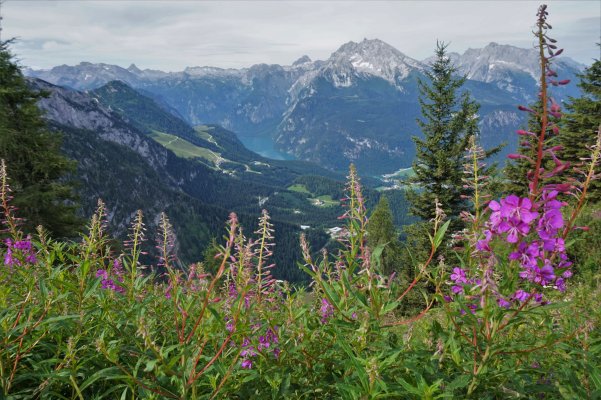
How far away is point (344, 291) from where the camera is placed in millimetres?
3096

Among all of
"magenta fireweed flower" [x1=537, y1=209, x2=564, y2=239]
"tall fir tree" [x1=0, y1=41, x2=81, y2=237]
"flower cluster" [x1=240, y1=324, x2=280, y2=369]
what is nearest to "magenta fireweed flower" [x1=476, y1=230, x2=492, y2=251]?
"magenta fireweed flower" [x1=537, y1=209, x2=564, y2=239]

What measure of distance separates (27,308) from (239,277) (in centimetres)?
226

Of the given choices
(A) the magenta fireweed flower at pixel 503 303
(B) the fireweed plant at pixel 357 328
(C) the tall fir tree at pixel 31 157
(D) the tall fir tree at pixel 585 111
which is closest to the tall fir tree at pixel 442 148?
(D) the tall fir tree at pixel 585 111

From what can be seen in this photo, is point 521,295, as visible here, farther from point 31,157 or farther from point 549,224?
point 31,157

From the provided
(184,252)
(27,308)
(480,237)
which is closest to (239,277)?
(480,237)

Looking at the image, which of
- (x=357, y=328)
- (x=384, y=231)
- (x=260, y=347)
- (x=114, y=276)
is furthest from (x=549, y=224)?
(x=384, y=231)

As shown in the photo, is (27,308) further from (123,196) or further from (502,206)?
(123,196)

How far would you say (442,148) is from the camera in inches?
902

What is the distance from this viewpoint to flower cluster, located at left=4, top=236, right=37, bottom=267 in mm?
4574

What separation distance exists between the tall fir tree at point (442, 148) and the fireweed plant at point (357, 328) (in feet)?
63.8

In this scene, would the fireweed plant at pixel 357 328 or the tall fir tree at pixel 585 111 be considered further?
the tall fir tree at pixel 585 111

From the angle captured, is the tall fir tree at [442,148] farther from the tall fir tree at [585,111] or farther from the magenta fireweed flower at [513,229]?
the magenta fireweed flower at [513,229]

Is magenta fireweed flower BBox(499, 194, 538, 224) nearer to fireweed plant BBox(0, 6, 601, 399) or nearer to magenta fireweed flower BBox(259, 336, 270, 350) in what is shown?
fireweed plant BBox(0, 6, 601, 399)

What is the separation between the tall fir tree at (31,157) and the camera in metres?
20.9
